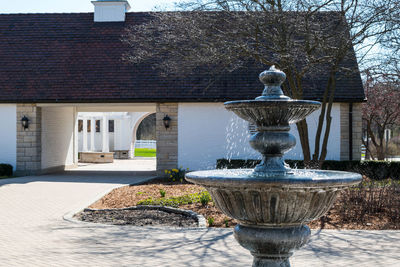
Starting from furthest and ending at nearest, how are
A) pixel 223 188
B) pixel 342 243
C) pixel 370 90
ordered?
pixel 370 90, pixel 342 243, pixel 223 188

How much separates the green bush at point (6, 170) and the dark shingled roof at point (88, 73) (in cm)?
246

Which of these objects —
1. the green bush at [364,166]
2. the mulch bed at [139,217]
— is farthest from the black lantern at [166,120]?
the mulch bed at [139,217]

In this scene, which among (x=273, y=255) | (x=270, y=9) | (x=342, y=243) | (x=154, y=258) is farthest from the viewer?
(x=270, y=9)

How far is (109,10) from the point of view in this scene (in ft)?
72.7

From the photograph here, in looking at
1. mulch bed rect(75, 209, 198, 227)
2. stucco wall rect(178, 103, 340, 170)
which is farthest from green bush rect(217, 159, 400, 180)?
mulch bed rect(75, 209, 198, 227)

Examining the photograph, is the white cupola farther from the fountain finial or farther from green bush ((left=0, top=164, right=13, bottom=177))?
the fountain finial

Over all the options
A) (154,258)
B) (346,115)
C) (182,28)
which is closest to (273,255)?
(154,258)

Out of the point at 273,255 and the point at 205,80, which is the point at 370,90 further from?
the point at 273,255

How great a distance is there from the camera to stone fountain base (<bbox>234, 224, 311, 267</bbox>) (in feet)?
16.7

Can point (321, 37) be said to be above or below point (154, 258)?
above

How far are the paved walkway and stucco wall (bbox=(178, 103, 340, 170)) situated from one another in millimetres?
9340

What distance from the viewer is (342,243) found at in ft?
24.6

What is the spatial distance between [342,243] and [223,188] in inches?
133

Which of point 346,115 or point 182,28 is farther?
point 346,115
